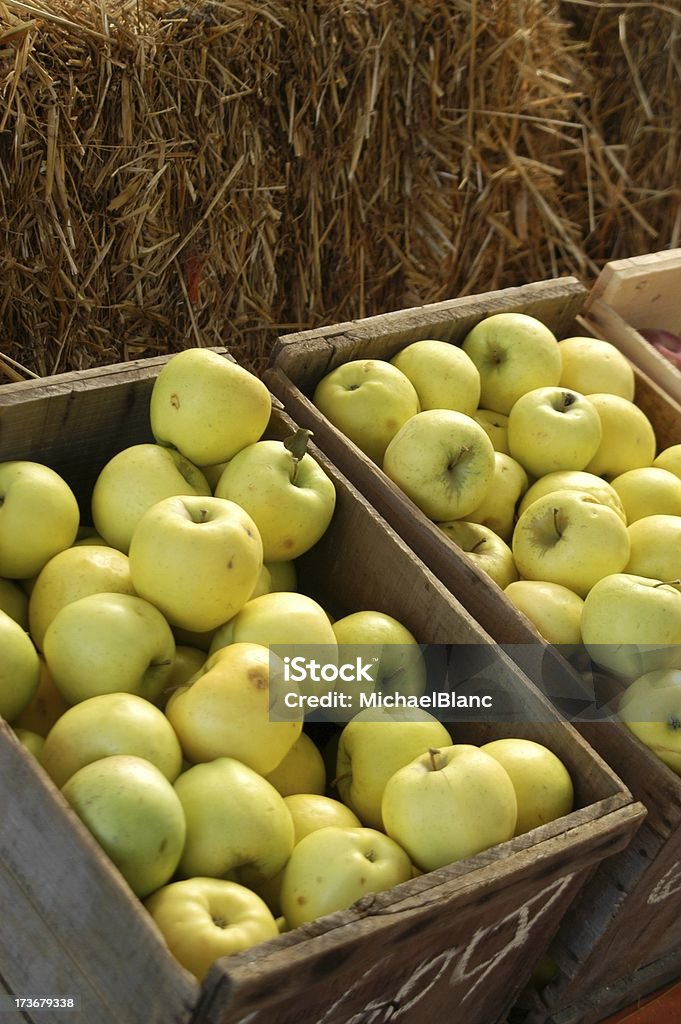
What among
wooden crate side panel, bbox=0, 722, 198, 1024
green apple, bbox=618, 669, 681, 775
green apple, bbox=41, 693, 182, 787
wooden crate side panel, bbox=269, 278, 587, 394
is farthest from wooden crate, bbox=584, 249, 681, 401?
wooden crate side panel, bbox=0, 722, 198, 1024

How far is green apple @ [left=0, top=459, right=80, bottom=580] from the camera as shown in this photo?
1.44m

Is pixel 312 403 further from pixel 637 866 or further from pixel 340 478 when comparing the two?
pixel 637 866

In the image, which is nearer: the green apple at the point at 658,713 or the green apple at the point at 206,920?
the green apple at the point at 206,920

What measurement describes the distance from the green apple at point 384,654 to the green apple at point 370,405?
0.41 m

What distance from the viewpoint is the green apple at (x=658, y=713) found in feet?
4.59

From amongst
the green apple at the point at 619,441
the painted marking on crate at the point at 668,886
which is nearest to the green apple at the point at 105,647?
the painted marking on crate at the point at 668,886

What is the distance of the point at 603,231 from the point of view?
3.27 m

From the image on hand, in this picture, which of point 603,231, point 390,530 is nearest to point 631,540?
point 390,530

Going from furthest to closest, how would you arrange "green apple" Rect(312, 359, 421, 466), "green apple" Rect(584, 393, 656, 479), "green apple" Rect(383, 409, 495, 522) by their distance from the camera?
"green apple" Rect(584, 393, 656, 479) → "green apple" Rect(312, 359, 421, 466) → "green apple" Rect(383, 409, 495, 522)

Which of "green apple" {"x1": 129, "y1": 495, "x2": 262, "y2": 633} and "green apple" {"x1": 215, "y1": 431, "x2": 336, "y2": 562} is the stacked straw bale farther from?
"green apple" {"x1": 129, "y1": 495, "x2": 262, "y2": 633}

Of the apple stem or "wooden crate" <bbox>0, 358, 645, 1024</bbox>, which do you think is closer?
"wooden crate" <bbox>0, 358, 645, 1024</bbox>

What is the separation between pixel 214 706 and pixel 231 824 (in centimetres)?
15

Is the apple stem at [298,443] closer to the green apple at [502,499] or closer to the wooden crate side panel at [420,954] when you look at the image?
the green apple at [502,499]

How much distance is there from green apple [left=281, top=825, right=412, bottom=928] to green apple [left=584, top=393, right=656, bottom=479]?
0.97m
